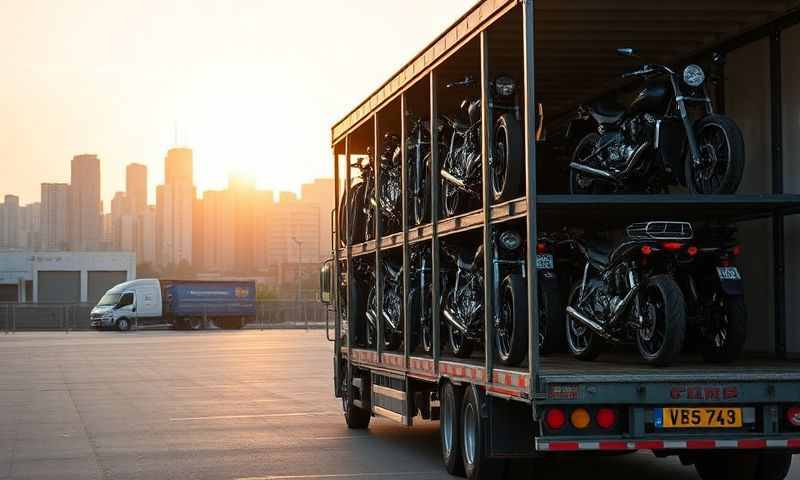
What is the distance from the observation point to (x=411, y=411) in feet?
41.7

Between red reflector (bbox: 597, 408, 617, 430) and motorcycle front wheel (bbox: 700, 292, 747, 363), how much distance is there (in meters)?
1.47

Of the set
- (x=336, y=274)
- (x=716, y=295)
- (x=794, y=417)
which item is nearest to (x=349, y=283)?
(x=336, y=274)

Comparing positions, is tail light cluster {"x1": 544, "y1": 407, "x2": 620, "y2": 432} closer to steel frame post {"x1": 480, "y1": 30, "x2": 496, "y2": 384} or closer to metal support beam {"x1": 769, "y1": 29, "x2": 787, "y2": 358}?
steel frame post {"x1": 480, "y1": 30, "x2": 496, "y2": 384}

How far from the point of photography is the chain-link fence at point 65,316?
73312mm

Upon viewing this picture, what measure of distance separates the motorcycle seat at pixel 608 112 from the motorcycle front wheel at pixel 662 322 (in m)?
1.78

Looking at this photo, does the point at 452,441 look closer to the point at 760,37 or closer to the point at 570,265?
the point at 570,265

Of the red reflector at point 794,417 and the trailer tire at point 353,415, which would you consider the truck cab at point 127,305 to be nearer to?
the trailer tire at point 353,415

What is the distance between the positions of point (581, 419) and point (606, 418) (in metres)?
0.16

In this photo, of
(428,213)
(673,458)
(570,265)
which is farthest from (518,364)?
(673,458)

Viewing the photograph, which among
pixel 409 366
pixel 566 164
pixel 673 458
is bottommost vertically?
pixel 673 458

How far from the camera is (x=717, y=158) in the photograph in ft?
32.4

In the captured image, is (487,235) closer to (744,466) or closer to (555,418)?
(555,418)

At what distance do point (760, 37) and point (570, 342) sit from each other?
108 inches

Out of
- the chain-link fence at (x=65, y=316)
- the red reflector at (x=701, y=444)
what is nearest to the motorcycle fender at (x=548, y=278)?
the red reflector at (x=701, y=444)
